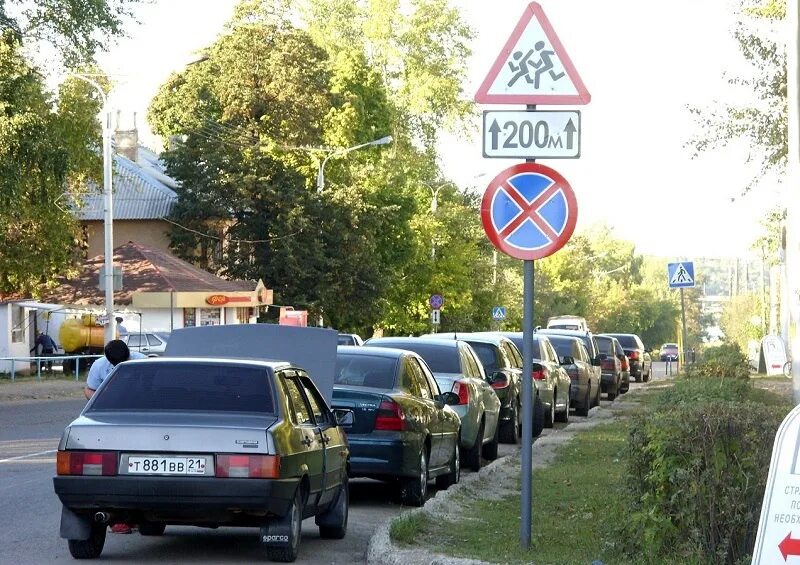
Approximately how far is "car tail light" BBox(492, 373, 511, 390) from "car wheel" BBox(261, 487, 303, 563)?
427 inches

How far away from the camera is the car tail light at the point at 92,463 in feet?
31.0

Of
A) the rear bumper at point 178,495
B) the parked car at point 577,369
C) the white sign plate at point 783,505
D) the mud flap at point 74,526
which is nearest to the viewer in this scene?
the white sign plate at point 783,505

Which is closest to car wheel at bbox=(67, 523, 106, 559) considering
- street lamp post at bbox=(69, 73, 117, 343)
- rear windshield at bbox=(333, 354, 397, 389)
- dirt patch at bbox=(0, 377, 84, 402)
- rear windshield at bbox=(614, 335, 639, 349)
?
rear windshield at bbox=(333, 354, 397, 389)

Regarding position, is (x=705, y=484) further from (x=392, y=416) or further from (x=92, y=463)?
(x=392, y=416)

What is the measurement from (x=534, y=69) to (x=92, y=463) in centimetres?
383

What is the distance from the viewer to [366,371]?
46.3 ft

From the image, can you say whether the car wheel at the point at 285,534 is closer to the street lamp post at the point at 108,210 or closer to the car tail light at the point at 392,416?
the car tail light at the point at 392,416

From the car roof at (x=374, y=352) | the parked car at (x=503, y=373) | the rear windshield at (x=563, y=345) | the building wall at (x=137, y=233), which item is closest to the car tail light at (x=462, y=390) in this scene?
the car roof at (x=374, y=352)

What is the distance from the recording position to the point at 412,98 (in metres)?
67.6

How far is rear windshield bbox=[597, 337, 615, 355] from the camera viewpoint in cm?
4058

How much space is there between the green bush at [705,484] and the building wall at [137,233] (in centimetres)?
6078

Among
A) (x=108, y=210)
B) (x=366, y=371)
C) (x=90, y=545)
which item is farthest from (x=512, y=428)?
(x=108, y=210)

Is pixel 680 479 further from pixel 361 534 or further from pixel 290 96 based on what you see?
pixel 290 96

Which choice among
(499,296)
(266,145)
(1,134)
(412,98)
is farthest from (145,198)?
(1,134)
